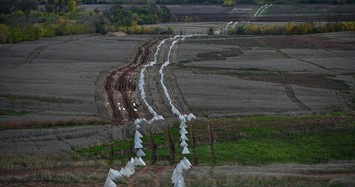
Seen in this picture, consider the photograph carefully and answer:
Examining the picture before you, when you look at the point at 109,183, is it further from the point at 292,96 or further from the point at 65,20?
the point at 65,20

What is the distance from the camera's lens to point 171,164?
31312mm

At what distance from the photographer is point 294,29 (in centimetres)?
10662

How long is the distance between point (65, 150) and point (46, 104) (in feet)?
42.8

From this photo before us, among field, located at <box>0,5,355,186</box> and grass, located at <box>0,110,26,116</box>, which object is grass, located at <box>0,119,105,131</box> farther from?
grass, located at <box>0,110,26,116</box>

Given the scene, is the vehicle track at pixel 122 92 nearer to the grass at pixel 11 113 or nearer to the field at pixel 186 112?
the field at pixel 186 112

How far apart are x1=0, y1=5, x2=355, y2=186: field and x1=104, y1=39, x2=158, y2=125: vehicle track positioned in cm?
10

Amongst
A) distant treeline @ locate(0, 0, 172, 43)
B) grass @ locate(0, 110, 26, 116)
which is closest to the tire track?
grass @ locate(0, 110, 26, 116)

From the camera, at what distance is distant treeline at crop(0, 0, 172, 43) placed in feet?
308

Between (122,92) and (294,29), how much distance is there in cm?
5988

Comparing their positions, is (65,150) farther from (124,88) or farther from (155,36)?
(155,36)

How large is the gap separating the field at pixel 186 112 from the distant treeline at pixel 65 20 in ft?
34.9

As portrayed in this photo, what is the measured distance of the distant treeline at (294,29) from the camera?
106125 millimetres

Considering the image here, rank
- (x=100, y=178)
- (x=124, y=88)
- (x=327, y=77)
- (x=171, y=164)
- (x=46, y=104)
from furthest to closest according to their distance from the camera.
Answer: (x=327, y=77) < (x=124, y=88) < (x=46, y=104) < (x=171, y=164) < (x=100, y=178)

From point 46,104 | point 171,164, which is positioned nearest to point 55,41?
point 46,104
